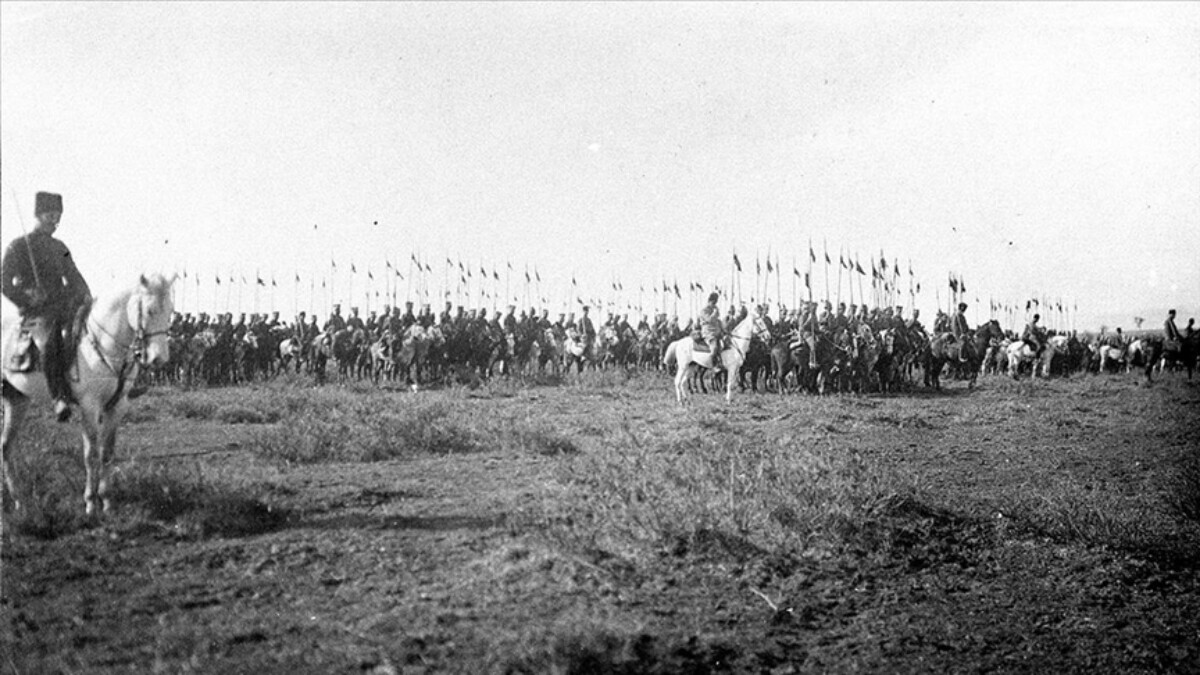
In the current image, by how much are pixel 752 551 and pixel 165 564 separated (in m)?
4.42

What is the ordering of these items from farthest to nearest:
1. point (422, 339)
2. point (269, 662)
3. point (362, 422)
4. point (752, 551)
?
point (422, 339) < point (362, 422) < point (752, 551) < point (269, 662)

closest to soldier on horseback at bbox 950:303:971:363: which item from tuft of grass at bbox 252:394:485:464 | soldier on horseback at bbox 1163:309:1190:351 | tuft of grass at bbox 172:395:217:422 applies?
soldier on horseback at bbox 1163:309:1190:351

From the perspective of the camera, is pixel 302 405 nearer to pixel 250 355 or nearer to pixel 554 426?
pixel 554 426

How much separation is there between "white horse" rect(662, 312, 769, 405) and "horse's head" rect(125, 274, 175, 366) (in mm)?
11341

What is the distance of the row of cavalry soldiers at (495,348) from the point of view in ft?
59.6

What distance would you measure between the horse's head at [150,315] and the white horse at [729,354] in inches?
447

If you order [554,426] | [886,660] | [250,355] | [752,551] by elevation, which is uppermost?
[250,355]

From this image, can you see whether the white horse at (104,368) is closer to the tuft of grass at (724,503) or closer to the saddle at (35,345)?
the saddle at (35,345)

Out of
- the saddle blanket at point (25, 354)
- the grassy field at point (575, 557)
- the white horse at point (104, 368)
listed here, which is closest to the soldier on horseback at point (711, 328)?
the grassy field at point (575, 557)

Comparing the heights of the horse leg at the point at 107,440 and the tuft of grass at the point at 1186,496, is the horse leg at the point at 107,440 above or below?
above

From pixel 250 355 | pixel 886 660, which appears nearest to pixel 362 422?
pixel 886 660

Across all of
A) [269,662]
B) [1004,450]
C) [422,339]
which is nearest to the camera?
[269,662]

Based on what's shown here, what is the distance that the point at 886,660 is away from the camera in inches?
181

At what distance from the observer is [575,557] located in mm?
5152
